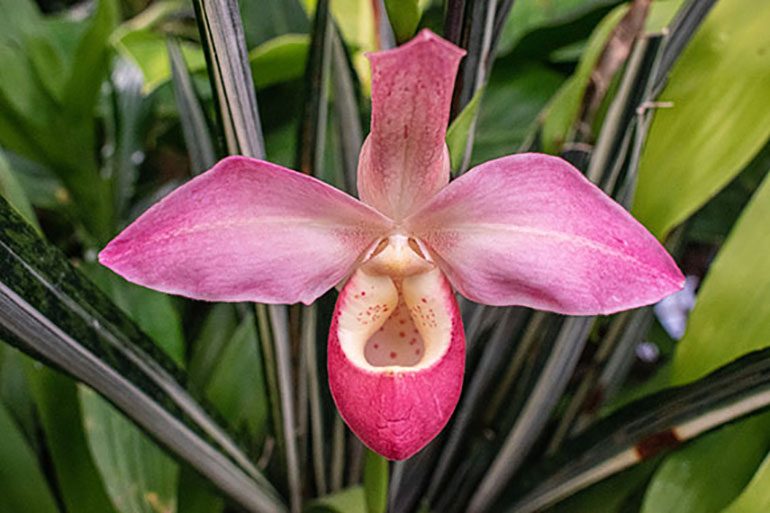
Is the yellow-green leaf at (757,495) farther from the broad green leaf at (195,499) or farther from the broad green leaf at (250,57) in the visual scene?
the broad green leaf at (250,57)

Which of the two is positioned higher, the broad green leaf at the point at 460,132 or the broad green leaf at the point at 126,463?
the broad green leaf at the point at 460,132

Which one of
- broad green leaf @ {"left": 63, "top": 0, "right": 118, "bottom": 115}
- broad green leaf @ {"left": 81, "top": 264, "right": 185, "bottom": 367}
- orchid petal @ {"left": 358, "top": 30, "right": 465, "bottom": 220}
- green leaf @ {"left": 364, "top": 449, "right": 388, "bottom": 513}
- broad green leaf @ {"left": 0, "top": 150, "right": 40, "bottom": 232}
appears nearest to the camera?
orchid petal @ {"left": 358, "top": 30, "right": 465, "bottom": 220}

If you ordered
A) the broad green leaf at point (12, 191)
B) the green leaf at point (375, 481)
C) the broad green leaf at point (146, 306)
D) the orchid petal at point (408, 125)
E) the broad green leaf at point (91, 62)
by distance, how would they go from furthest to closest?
the broad green leaf at point (91, 62)
the broad green leaf at point (146, 306)
the broad green leaf at point (12, 191)
the green leaf at point (375, 481)
the orchid petal at point (408, 125)

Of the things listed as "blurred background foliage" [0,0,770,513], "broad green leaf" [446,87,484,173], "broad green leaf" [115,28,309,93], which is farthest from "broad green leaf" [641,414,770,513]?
"broad green leaf" [115,28,309,93]

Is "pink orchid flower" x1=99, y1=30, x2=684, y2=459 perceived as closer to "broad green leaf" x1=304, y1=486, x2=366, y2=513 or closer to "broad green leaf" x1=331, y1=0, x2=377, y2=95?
"broad green leaf" x1=304, y1=486, x2=366, y2=513

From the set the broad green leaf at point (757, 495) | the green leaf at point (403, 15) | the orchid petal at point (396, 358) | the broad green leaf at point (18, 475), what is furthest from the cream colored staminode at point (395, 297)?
the broad green leaf at point (18, 475)

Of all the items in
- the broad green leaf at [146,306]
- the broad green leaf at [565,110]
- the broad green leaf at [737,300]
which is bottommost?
the broad green leaf at [146,306]
